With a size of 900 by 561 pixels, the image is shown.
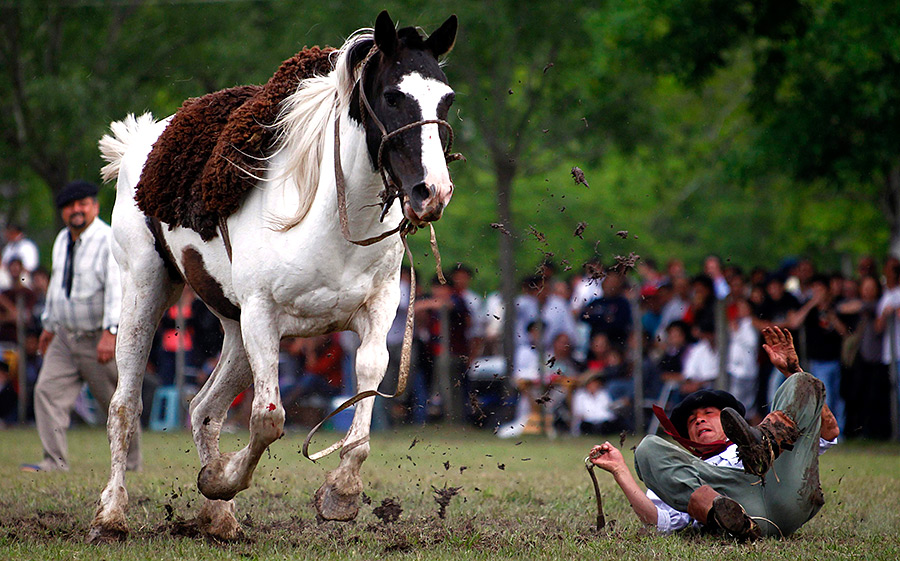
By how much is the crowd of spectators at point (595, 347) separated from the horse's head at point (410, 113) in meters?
6.76

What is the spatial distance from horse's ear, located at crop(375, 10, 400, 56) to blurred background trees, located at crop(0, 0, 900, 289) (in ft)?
13.8

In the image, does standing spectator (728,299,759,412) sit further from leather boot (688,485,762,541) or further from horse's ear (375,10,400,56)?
horse's ear (375,10,400,56)

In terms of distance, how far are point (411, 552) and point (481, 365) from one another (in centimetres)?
972

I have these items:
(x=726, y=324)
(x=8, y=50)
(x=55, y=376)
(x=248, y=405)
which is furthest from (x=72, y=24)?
(x=726, y=324)

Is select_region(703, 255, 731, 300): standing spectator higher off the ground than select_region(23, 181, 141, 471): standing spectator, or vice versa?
select_region(703, 255, 731, 300): standing spectator

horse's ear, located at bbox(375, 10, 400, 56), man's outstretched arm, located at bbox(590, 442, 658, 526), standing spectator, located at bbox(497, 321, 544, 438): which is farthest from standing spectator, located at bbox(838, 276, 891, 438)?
horse's ear, located at bbox(375, 10, 400, 56)

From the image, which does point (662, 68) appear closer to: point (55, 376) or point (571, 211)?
point (55, 376)

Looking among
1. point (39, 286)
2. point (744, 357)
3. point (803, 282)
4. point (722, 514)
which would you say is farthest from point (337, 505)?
point (39, 286)

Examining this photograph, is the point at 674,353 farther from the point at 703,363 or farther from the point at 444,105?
the point at 444,105

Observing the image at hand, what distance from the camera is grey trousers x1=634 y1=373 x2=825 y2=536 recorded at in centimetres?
598

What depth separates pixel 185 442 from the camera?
13312 millimetres

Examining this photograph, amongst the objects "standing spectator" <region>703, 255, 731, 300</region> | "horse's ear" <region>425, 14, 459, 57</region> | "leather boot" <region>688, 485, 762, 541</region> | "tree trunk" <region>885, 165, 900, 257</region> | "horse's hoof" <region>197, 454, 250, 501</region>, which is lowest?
"leather boot" <region>688, 485, 762, 541</region>

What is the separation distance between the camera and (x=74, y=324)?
10070mm

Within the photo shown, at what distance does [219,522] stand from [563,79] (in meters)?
14.0
